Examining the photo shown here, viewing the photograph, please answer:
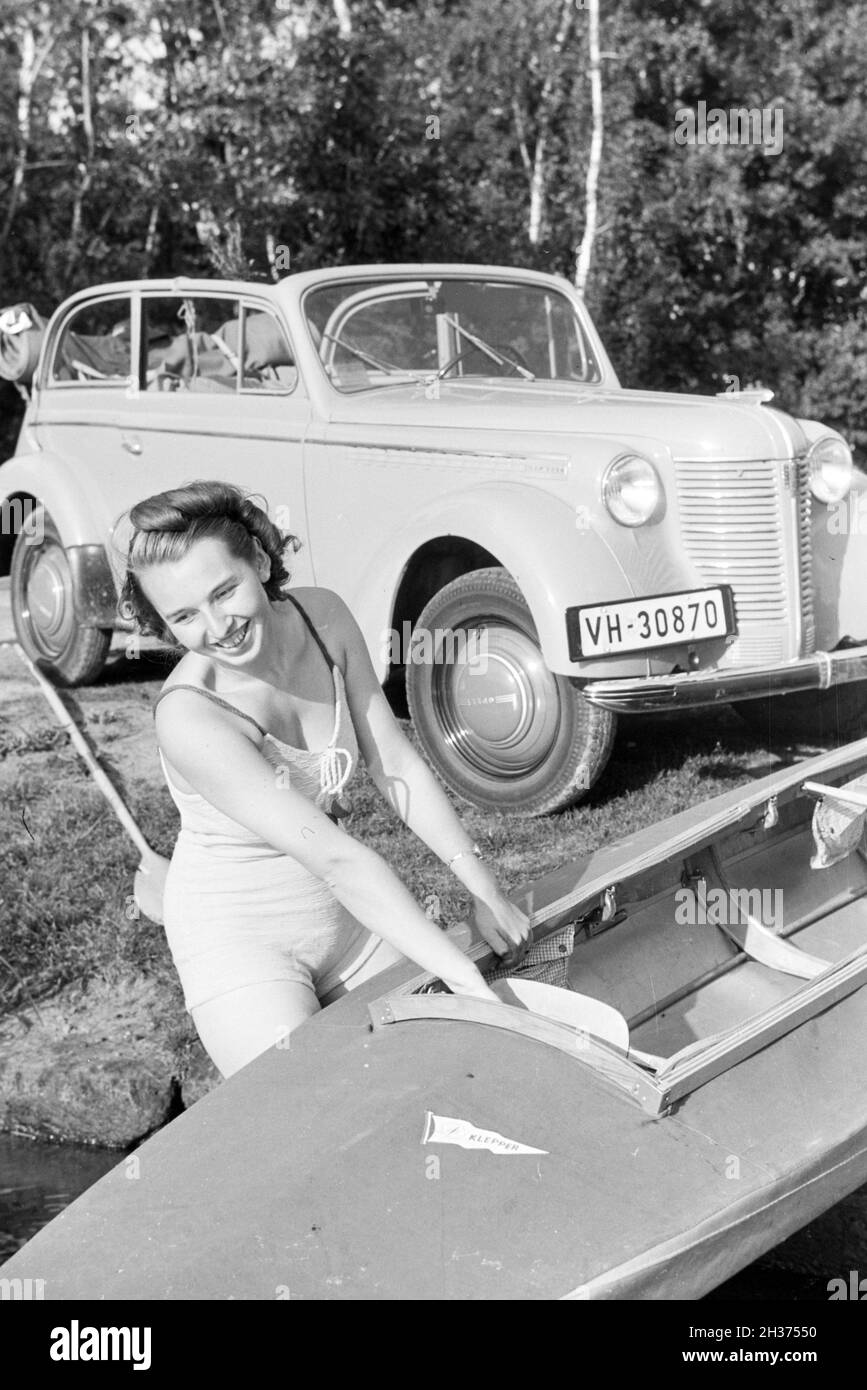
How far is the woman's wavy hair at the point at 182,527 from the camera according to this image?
9.57 ft

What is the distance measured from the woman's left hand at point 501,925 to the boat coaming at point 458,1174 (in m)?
0.18

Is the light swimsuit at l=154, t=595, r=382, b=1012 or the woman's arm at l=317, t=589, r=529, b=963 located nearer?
the light swimsuit at l=154, t=595, r=382, b=1012

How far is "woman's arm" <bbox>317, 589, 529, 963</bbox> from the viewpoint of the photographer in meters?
3.24

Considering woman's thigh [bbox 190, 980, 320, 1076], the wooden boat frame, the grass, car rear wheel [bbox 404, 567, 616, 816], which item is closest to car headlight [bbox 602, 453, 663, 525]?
car rear wheel [bbox 404, 567, 616, 816]

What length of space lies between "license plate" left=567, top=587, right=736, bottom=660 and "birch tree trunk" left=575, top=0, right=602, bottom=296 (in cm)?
883

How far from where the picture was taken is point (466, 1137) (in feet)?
8.81

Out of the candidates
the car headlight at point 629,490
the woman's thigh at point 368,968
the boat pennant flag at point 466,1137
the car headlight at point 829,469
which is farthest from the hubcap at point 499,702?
the boat pennant flag at point 466,1137

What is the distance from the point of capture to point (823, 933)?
14.1 feet

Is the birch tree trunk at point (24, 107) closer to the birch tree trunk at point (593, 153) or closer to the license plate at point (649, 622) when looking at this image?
the birch tree trunk at point (593, 153)

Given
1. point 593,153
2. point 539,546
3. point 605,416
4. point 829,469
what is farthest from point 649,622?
point 593,153

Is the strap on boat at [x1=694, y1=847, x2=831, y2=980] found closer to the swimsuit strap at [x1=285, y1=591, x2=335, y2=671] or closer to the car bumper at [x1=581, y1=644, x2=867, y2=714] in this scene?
the car bumper at [x1=581, y1=644, x2=867, y2=714]

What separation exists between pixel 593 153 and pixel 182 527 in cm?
1197

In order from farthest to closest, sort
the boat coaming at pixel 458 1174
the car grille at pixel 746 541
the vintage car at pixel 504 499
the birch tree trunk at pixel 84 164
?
the birch tree trunk at pixel 84 164 < the car grille at pixel 746 541 < the vintage car at pixel 504 499 < the boat coaming at pixel 458 1174
